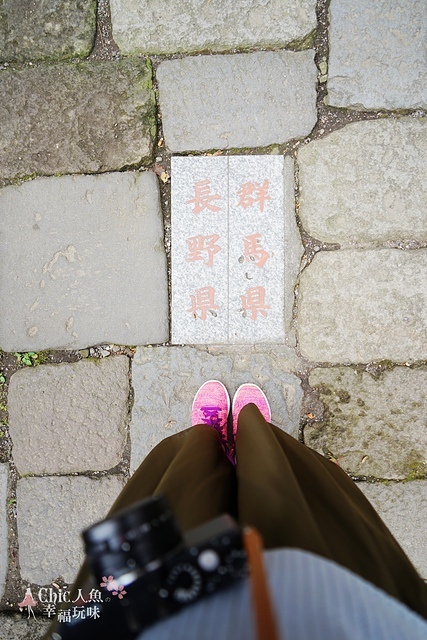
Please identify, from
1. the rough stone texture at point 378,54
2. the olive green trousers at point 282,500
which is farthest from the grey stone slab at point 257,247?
the olive green trousers at point 282,500

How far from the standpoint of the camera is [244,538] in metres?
0.76

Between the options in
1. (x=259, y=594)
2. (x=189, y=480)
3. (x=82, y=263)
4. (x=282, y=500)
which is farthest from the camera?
(x=82, y=263)

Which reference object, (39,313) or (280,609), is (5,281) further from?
(280,609)

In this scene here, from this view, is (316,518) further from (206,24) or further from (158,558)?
(206,24)

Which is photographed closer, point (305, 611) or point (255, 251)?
point (305, 611)

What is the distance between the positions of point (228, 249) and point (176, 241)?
0.22 metres

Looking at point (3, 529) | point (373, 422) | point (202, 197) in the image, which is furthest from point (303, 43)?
point (3, 529)

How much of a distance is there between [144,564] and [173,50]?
76.7 inches

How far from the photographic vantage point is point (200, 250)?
201cm

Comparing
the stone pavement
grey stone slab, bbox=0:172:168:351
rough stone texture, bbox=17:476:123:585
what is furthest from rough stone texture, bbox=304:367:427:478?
rough stone texture, bbox=17:476:123:585

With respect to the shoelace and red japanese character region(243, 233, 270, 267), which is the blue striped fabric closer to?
the shoelace

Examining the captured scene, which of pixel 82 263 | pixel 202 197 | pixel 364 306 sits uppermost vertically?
pixel 202 197

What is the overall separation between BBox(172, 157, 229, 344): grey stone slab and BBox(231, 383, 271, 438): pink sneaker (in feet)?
0.73

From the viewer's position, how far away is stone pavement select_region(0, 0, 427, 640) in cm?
195
